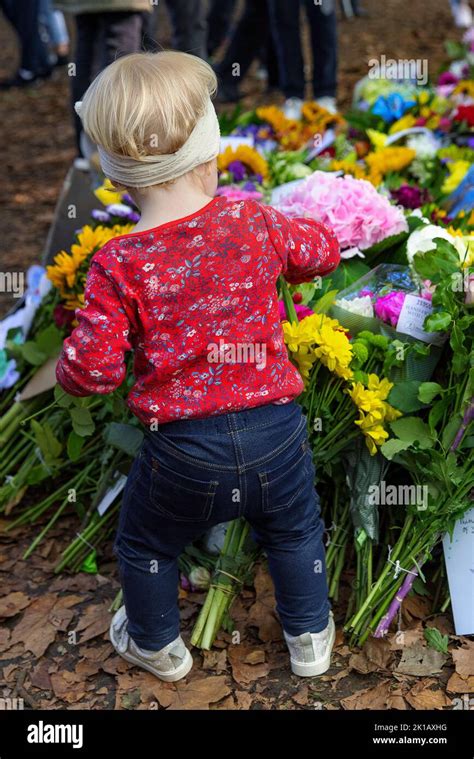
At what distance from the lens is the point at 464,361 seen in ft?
6.12

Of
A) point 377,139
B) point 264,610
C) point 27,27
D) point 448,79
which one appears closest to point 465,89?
point 448,79

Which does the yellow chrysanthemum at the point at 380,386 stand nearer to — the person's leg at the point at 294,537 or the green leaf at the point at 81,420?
the person's leg at the point at 294,537

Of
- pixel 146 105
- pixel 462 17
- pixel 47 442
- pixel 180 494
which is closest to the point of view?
pixel 146 105

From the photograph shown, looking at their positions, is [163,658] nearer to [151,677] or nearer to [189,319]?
[151,677]

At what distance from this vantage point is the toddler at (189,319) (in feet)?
5.11

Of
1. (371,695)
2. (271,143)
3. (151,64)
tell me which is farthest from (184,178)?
(271,143)

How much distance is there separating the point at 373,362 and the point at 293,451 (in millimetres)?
367

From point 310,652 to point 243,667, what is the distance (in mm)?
172

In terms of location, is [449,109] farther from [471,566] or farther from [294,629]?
[294,629]

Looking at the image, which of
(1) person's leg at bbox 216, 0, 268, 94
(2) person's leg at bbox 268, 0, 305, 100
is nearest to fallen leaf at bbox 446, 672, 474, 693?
(2) person's leg at bbox 268, 0, 305, 100

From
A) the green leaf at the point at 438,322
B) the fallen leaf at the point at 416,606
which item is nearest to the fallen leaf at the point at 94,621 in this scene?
the fallen leaf at the point at 416,606

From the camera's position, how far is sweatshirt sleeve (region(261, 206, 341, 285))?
5.46ft

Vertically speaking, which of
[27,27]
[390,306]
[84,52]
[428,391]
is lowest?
[27,27]

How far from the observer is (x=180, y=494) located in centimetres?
170
